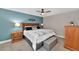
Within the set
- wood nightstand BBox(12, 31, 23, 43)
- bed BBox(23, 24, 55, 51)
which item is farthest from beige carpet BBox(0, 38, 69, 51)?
bed BBox(23, 24, 55, 51)

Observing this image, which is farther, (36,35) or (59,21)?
(36,35)

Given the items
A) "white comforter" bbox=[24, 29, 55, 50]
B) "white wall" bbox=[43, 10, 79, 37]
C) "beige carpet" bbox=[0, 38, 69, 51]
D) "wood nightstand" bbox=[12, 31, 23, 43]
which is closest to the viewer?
"white wall" bbox=[43, 10, 79, 37]

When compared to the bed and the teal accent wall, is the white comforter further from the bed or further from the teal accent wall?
the teal accent wall

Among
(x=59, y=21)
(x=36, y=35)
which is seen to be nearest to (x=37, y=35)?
(x=36, y=35)

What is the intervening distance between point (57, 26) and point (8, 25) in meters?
1.02

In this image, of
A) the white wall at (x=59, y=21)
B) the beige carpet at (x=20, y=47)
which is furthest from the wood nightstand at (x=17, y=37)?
the white wall at (x=59, y=21)

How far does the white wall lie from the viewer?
110cm

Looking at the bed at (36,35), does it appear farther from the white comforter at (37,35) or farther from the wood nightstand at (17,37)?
the wood nightstand at (17,37)

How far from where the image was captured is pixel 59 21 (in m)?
1.26

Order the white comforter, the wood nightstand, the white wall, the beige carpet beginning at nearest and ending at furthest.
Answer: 1. the white wall
2. the beige carpet
3. the wood nightstand
4. the white comforter

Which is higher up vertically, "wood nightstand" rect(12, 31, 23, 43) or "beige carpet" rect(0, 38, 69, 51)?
"wood nightstand" rect(12, 31, 23, 43)

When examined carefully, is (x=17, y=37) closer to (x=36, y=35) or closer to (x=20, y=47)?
(x=20, y=47)
